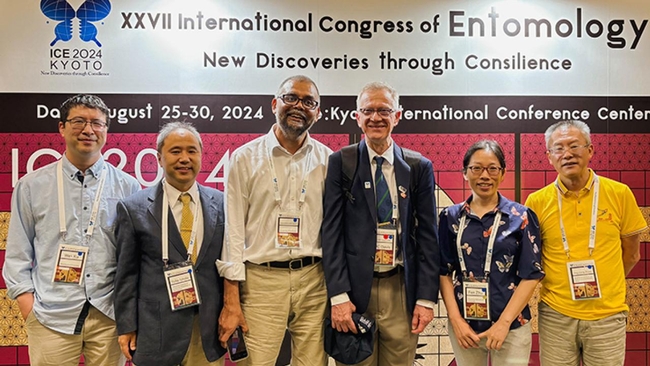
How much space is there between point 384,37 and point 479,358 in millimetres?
2374

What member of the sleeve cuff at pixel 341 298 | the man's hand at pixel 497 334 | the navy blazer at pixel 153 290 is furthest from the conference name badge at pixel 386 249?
the navy blazer at pixel 153 290

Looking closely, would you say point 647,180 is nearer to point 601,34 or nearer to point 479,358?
point 601,34

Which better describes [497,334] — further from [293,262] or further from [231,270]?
[231,270]

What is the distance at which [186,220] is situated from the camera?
2.51 m

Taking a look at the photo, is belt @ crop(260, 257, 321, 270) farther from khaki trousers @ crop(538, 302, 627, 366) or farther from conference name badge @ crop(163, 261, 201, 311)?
khaki trousers @ crop(538, 302, 627, 366)

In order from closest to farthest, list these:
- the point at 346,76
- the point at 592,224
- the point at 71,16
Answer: the point at 592,224 < the point at 71,16 < the point at 346,76

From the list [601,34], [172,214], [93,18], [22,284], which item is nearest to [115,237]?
[172,214]

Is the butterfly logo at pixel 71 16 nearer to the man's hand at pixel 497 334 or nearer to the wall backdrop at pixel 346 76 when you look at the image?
the wall backdrop at pixel 346 76

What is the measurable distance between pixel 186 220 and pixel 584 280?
2.19 m

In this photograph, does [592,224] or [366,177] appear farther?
[592,224]

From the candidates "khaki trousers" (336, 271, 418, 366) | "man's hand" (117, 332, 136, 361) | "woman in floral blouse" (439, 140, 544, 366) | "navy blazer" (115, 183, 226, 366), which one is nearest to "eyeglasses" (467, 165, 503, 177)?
"woman in floral blouse" (439, 140, 544, 366)

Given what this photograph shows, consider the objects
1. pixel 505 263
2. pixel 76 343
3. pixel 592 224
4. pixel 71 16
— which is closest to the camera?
pixel 505 263

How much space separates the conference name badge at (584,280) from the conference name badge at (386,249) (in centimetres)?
103

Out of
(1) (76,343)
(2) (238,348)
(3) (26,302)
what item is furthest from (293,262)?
(3) (26,302)
